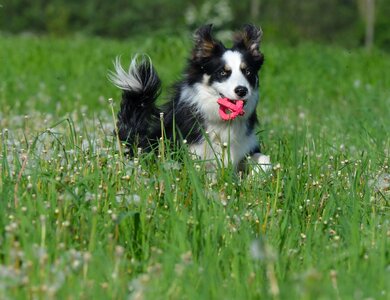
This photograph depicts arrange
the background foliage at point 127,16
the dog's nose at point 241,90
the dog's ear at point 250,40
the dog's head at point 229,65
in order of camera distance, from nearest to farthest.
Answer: the dog's nose at point 241,90
the dog's head at point 229,65
the dog's ear at point 250,40
the background foliage at point 127,16

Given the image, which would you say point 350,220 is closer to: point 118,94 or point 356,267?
point 356,267

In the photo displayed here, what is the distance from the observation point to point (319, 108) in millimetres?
10125

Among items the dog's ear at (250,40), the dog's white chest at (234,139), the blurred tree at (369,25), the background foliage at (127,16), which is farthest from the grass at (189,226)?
the background foliage at (127,16)

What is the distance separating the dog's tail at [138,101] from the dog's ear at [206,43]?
1.18 ft

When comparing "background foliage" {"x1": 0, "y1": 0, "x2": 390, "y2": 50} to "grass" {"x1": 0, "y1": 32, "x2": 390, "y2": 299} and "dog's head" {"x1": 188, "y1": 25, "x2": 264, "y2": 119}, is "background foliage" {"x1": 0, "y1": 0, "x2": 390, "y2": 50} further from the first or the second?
"grass" {"x1": 0, "y1": 32, "x2": 390, "y2": 299}

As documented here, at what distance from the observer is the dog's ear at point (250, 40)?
243 inches

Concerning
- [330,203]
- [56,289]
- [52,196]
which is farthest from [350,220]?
Answer: [56,289]

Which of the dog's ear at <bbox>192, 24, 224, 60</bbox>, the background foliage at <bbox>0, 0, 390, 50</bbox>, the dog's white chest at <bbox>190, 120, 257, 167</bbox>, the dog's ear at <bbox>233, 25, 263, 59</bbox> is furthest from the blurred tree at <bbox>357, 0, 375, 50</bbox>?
the dog's white chest at <bbox>190, 120, 257, 167</bbox>

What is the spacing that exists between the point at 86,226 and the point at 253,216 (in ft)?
2.83

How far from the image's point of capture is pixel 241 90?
5660 mm

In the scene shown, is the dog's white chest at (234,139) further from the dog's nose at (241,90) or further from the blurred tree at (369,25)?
the blurred tree at (369,25)

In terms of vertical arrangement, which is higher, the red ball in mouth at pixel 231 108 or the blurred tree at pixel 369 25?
the red ball in mouth at pixel 231 108

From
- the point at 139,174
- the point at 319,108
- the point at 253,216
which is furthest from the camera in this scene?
the point at 319,108

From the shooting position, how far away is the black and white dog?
579 centimetres
